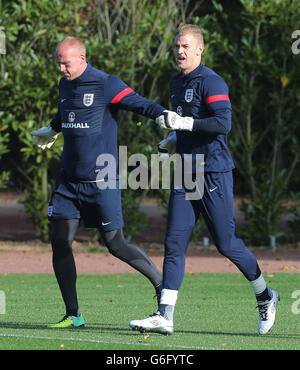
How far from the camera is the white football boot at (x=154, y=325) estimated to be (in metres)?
6.79

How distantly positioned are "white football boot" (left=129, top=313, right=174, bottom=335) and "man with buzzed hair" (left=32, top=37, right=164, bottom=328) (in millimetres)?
753

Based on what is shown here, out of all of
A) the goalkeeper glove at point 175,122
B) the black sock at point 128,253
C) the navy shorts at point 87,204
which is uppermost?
the goalkeeper glove at point 175,122

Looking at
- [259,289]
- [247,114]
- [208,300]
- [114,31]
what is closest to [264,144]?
[247,114]

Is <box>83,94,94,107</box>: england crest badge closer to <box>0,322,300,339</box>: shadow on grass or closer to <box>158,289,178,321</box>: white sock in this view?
<box>158,289,178,321</box>: white sock

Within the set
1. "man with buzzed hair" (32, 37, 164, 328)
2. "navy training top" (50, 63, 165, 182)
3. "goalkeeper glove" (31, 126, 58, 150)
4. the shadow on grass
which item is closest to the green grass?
the shadow on grass

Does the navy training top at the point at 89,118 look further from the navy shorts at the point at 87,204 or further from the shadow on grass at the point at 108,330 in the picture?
the shadow on grass at the point at 108,330

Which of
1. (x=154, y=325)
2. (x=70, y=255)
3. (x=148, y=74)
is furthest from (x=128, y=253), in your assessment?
(x=148, y=74)

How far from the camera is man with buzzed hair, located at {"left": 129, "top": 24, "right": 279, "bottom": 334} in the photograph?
691 cm

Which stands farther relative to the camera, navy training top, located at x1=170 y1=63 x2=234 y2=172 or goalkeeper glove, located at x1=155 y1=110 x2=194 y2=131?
navy training top, located at x1=170 y1=63 x2=234 y2=172

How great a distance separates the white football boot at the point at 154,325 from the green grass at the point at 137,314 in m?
0.07

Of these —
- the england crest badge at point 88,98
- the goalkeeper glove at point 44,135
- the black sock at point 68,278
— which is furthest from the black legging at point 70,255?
the england crest badge at point 88,98

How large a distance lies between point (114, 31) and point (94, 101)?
8.98 meters

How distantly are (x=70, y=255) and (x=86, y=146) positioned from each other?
93 centimetres
